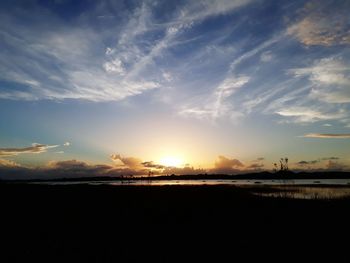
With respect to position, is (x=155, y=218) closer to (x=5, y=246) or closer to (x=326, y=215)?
(x=5, y=246)

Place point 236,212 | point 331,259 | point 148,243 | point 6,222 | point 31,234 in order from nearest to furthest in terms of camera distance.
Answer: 1. point 331,259
2. point 148,243
3. point 31,234
4. point 6,222
5. point 236,212

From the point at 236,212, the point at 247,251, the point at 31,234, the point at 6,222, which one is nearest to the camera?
the point at 247,251

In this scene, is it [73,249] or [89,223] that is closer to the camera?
[73,249]

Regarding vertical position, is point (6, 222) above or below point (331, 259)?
above

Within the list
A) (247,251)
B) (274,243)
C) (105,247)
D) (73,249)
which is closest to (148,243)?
(105,247)

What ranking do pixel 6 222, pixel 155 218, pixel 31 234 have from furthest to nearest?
pixel 155 218 < pixel 6 222 < pixel 31 234

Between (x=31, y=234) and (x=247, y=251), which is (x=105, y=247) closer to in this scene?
(x=31, y=234)

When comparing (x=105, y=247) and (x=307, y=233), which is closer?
(x=105, y=247)

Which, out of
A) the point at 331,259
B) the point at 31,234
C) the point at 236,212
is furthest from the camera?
the point at 236,212

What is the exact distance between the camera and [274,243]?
14.5 metres

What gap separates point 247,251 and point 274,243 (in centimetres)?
215

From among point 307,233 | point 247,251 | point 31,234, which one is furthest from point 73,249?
point 307,233

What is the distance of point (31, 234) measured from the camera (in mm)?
16047

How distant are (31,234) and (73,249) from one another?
4.30 meters
